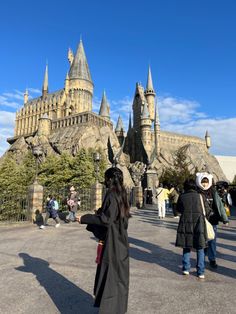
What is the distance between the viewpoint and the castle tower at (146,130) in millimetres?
79250

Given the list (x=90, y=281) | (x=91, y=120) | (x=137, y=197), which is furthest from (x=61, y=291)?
(x=91, y=120)

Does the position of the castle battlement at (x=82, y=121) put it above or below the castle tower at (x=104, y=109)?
below

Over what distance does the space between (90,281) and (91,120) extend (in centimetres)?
7328

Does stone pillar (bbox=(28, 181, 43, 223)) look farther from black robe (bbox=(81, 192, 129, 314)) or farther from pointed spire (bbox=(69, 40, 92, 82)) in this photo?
pointed spire (bbox=(69, 40, 92, 82))

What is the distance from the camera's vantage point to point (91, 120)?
252 feet

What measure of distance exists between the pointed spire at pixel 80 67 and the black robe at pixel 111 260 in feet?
313

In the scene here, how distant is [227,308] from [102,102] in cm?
9012

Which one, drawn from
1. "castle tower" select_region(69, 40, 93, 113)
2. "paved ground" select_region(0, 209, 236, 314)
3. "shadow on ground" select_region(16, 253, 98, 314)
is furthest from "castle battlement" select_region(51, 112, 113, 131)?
"shadow on ground" select_region(16, 253, 98, 314)

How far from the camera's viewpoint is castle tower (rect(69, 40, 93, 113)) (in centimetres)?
9325

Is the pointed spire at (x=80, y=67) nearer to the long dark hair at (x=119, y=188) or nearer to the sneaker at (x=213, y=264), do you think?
the sneaker at (x=213, y=264)

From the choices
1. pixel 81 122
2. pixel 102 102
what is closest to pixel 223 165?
pixel 102 102

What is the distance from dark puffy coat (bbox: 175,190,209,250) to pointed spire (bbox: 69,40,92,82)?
3697 inches

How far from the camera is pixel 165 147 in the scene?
9344 centimetres

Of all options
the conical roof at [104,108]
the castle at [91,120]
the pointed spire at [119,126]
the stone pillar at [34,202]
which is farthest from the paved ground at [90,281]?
the pointed spire at [119,126]
